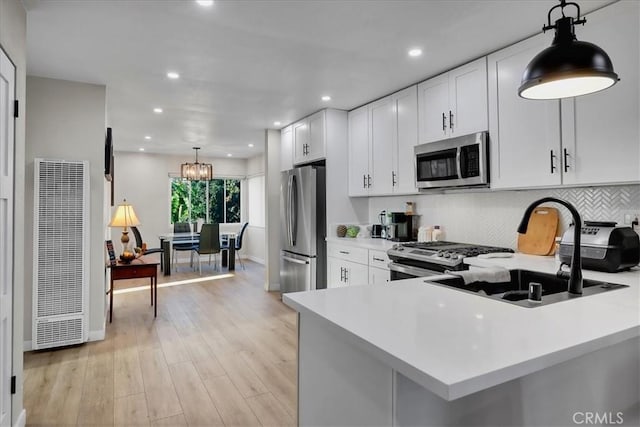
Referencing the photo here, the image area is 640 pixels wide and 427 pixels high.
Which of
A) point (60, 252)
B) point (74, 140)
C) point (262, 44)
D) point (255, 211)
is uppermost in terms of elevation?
point (262, 44)

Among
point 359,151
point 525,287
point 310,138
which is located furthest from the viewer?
point 310,138

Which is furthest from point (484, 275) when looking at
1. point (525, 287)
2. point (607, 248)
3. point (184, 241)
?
point (184, 241)

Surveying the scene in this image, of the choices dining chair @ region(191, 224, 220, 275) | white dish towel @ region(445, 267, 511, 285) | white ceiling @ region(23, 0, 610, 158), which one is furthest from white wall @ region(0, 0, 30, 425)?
dining chair @ region(191, 224, 220, 275)

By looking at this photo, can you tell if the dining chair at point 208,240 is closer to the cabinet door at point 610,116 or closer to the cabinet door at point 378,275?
the cabinet door at point 378,275

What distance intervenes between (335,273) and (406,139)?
1652 mm

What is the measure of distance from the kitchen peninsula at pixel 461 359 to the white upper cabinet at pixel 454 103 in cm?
180

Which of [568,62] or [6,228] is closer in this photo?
[568,62]

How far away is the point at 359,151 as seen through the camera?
438 cm

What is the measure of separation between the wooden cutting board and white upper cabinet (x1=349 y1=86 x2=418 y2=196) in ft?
3.51

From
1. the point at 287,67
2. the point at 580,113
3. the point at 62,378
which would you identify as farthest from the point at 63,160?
the point at 580,113

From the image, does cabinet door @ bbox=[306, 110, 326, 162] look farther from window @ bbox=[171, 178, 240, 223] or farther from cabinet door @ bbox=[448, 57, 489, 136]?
window @ bbox=[171, 178, 240, 223]

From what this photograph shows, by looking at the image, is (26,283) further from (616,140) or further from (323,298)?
(616,140)

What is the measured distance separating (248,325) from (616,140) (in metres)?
3.45

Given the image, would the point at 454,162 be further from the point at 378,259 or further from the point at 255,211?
the point at 255,211
